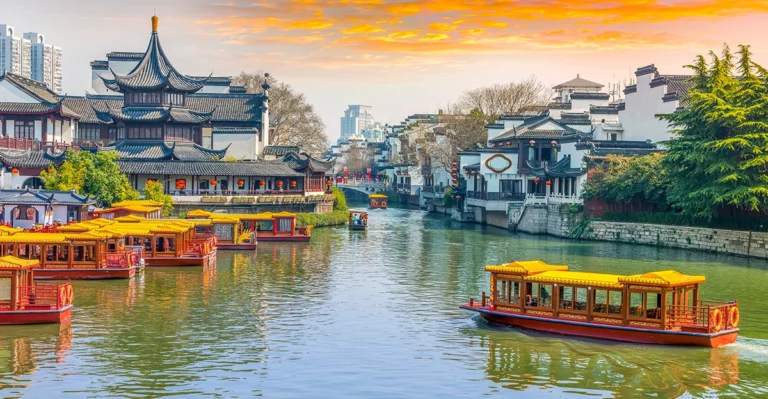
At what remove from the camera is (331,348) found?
28.1 metres

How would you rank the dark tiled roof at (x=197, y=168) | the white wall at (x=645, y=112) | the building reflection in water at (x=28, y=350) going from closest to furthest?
the building reflection in water at (x=28, y=350)
the dark tiled roof at (x=197, y=168)
the white wall at (x=645, y=112)

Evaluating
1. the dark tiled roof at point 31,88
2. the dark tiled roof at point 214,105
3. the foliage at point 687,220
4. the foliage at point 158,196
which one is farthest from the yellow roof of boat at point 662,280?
the dark tiled roof at point 214,105

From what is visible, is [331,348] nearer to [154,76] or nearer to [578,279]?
[578,279]

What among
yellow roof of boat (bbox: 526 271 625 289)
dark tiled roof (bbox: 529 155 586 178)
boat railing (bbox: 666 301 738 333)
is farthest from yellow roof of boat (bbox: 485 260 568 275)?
dark tiled roof (bbox: 529 155 586 178)

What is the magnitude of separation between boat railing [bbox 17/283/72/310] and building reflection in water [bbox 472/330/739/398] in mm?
12927

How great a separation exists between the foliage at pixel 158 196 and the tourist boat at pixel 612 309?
42.1 m

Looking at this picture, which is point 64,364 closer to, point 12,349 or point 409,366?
point 12,349

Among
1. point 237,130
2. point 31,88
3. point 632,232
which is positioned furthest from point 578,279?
point 237,130

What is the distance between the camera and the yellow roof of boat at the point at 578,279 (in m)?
29.1

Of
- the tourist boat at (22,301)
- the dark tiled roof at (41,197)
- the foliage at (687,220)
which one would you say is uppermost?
the dark tiled roof at (41,197)

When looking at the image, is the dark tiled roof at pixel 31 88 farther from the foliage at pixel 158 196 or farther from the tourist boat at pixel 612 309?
the tourist boat at pixel 612 309

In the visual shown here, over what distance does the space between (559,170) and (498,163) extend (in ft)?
24.5

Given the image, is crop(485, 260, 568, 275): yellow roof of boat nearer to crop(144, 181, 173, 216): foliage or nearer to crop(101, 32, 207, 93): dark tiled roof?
crop(144, 181, 173, 216): foliage

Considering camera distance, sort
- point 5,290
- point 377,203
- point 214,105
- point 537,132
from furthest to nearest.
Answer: point 377,203 → point 214,105 → point 537,132 → point 5,290
